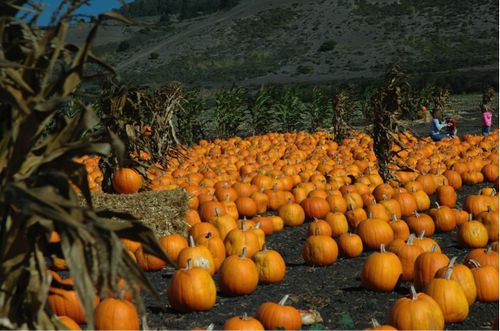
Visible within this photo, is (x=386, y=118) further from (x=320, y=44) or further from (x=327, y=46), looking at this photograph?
(x=320, y=44)

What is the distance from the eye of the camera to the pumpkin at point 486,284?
6.17 m

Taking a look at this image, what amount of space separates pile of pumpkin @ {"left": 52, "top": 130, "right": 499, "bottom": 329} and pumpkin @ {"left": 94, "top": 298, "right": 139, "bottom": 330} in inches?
35.4

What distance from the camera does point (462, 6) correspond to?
349 feet

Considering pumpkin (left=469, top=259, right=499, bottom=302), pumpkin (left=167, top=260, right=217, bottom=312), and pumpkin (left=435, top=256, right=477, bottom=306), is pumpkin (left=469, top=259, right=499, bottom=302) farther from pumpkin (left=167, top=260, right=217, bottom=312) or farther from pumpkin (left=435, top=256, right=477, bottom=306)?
pumpkin (left=167, top=260, right=217, bottom=312)

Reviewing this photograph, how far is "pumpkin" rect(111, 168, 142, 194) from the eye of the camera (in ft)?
31.9

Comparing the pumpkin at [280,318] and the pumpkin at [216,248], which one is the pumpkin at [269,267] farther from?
the pumpkin at [280,318]

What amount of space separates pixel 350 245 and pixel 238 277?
2.04 metres

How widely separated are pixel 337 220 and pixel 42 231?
652 centimetres

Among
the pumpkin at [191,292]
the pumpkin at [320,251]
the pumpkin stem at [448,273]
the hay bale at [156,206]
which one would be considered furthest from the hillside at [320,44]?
the pumpkin at [191,292]

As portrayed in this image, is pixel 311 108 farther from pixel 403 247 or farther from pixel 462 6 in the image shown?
pixel 462 6

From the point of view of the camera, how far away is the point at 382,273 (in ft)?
21.5

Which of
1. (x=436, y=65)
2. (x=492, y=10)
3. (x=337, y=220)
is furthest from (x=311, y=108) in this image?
(x=492, y=10)

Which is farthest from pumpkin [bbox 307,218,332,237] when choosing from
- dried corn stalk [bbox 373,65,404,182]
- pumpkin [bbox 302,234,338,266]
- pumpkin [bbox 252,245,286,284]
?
dried corn stalk [bbox 373,65,404,182]

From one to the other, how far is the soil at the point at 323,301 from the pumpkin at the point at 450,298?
0.33ft
